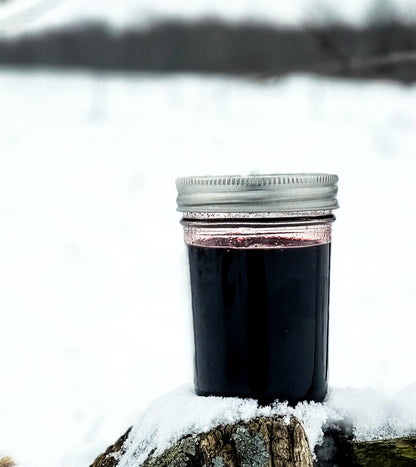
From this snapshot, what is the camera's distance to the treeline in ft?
22.9

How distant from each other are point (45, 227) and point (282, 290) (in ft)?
15.3

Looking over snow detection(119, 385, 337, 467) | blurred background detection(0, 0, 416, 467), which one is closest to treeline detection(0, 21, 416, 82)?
blurred background detection(0, 0, 416, 467)

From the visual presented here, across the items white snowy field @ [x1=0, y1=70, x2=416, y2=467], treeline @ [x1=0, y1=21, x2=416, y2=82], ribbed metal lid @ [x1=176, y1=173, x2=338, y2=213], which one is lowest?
white snowy field @ [x1=0, y1=70, x2=416, y2=467]

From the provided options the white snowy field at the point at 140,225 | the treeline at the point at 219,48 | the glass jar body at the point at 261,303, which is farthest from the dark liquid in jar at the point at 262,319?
the treeline at the point at 219,48

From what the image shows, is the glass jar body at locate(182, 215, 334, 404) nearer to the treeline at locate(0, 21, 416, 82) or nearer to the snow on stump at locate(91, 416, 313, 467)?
the snow on stump at locate(91, 416, 313, 467)

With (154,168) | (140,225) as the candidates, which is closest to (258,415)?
(140,225)

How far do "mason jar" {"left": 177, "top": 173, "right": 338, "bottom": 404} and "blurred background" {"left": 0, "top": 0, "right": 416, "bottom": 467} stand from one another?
0.67m

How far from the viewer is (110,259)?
17.3ft

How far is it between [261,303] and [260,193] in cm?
24

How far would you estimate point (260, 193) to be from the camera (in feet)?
4.29

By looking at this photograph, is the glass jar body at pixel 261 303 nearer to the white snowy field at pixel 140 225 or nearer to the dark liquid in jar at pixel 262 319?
the dark liquid in jar at pixel 262 319

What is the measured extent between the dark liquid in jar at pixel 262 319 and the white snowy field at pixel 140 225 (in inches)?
17.2

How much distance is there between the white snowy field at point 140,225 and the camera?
361cm

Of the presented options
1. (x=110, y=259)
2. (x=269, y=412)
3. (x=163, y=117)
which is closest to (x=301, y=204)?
(x=269, y=412)
